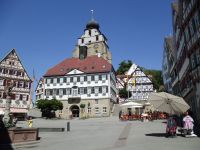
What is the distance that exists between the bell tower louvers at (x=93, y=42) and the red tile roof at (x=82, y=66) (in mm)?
18870

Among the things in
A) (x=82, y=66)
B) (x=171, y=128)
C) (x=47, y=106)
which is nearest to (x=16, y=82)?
(x=47, y=106)

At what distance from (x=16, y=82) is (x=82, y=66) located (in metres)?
15.1

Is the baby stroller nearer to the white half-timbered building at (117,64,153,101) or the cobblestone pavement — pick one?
the cobblestone pavement

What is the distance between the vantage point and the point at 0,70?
53.1m

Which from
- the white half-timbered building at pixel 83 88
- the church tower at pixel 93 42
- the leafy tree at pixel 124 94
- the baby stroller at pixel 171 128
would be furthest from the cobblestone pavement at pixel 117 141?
the church tower at pixel 93 42

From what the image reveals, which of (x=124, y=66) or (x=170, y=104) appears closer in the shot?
(x=170, y=104)

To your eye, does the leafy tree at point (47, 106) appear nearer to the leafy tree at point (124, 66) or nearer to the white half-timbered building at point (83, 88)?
the white half-timbered building at point (83, 88)

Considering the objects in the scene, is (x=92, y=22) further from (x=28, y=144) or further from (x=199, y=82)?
(x=28, y=144)

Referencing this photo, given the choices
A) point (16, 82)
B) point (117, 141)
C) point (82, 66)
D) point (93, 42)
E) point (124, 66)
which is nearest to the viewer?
point (117, 141)

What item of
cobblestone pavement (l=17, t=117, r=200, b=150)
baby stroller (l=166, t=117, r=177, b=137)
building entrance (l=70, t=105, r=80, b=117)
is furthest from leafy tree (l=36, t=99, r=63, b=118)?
baby stroller (l=166, t=117, r=177, b=137)

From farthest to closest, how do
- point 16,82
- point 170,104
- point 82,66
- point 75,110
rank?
point 82,66 → point 75,110 → point 16,82 → point 170,104

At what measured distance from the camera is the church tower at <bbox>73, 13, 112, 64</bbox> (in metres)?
87.2

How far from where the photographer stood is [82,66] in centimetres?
6381

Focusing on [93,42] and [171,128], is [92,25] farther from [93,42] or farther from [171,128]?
[171,128]
